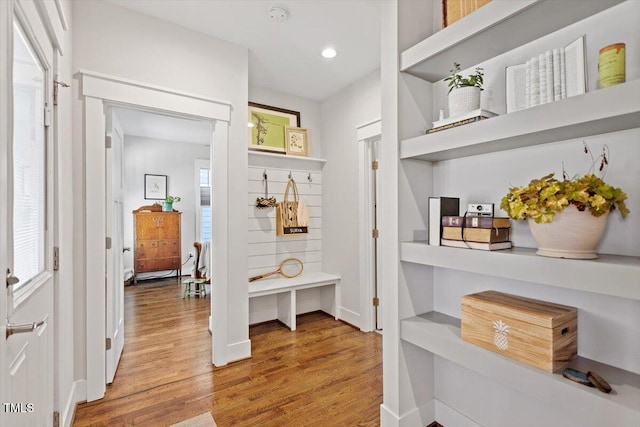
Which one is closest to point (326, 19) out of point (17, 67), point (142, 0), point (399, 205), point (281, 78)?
point (281, 78)

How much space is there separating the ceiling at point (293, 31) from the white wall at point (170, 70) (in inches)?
4.4

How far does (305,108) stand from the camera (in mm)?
4000

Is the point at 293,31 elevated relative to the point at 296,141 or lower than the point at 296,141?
elevated

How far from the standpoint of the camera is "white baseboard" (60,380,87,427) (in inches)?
69.1

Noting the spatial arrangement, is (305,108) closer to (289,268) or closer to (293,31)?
(293,31)

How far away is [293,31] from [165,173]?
4569 millimetres

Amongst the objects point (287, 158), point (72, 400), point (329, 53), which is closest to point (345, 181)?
point (287, 158)

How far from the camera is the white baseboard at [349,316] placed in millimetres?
3508

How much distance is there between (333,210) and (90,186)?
2.44 metres

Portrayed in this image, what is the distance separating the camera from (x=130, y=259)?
5809mm

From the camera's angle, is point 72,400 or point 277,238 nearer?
point 72,400

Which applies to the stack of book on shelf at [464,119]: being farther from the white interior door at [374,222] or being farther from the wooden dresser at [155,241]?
the wooden dresser at [155,241]

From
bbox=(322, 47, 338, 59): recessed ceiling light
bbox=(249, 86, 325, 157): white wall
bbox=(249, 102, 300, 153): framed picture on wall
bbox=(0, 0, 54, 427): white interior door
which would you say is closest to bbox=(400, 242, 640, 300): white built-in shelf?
bbox=(0, 0, 54, 427): white interior door

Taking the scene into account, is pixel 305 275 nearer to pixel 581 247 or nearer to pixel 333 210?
pixel 333 210
